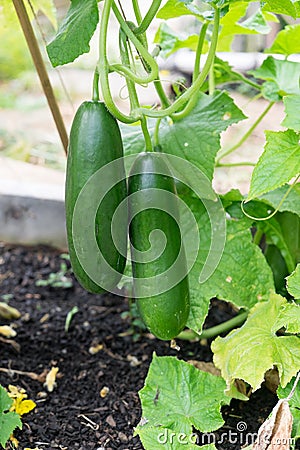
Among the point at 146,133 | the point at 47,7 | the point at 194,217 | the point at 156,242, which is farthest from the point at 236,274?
the point at 47,7

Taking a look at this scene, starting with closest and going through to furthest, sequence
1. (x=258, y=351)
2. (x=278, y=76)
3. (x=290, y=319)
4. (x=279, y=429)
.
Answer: (x=279, y=429)
(x=290, y=319)
(x=258, y=351)
(x=278, y=76)

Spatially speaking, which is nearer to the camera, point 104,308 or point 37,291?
point 104,308

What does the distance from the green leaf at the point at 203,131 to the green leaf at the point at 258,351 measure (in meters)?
0.31

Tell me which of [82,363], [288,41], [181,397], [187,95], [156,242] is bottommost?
[82,363]

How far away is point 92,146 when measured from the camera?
3.48ft

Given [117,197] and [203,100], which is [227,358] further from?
[203,100]

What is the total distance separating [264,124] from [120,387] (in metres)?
2.58

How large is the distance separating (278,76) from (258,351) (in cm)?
72

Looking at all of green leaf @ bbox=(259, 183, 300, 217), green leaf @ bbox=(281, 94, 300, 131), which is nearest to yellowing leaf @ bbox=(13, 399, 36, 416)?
green leaf @ bbox=(259, 183, 300, 217)

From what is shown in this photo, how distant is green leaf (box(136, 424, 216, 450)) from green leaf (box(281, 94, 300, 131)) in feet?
1.79

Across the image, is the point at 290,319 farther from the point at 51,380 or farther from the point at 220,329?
the point at 51,380

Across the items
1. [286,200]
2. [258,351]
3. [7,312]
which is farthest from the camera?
[7,312]

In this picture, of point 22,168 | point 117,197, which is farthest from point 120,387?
point 22,168

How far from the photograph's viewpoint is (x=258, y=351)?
1.15m
